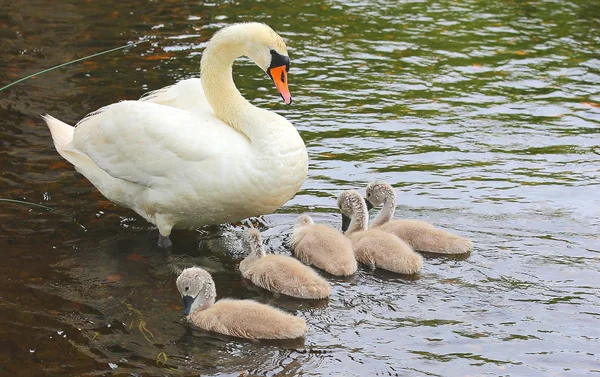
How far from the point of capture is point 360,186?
962cm

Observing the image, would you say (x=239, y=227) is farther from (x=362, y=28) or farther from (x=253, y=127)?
(x=362, y=28)

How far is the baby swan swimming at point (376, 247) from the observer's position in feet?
25.2

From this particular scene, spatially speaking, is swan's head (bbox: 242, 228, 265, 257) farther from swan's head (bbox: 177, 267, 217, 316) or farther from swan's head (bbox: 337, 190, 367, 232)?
swan's head (bbox: 337, 190, 367, 232)

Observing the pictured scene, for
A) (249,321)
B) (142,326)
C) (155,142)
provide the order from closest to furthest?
(249,321) < (142,326) < (155,142)

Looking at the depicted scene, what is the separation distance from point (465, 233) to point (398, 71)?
5.01 meters

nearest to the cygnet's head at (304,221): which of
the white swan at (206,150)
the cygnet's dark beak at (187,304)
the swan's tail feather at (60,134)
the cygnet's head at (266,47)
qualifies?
the white swan at (206,150)

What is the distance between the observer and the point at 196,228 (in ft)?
28.2

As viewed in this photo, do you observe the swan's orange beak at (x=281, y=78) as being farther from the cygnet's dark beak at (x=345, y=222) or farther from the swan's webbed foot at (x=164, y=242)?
the swan's webbed foot at (x=164, y=242)

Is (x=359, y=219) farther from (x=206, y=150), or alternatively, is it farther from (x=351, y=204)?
(x=206, y=150)

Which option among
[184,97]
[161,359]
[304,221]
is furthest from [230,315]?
[184,97]

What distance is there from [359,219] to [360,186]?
4.07ft

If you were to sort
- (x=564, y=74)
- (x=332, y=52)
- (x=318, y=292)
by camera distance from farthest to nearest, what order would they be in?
1. (x=332, y=52)
2. (x=564, y=74)
3. (x=318, y=292)

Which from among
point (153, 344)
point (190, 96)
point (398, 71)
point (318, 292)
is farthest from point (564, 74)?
point (153, 344)

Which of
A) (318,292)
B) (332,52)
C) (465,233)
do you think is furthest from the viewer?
(332,52)
